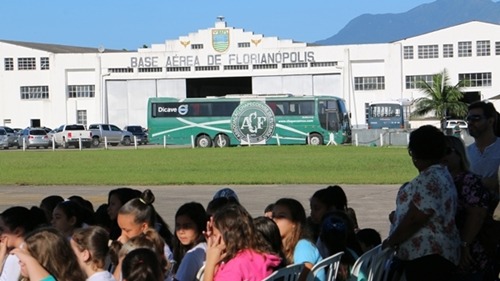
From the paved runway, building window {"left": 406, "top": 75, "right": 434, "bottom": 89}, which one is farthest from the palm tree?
the paved runway

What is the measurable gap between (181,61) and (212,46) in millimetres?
3306

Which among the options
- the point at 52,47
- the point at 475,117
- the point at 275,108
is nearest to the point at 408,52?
the point at 275,108

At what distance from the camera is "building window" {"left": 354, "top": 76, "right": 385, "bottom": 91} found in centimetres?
8850

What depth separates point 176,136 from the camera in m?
71.3

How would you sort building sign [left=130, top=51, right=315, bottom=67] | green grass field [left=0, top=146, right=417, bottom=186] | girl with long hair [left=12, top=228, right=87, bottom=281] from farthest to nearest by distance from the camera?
building sign [left=130, top=51, right=315, bottom=67] → green grass field [left=0, top=146, right=417, bottom=186] → girl with long hair [left=12, top=228, right=87, bottom=281]

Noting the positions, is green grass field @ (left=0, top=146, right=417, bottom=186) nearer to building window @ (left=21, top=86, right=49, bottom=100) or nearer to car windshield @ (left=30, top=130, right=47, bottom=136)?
car windshield @ (left=30, top=130, right=47, bottom=136)

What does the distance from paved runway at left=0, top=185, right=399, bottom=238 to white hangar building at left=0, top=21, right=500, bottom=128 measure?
60.0 m

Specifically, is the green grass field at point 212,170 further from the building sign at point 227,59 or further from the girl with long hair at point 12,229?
the building sign at point 227,59

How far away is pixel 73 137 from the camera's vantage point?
241 feet

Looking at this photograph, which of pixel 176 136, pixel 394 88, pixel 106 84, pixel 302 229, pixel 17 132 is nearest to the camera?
pixel 302 229

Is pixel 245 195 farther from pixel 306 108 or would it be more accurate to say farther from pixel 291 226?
pixel 306 108

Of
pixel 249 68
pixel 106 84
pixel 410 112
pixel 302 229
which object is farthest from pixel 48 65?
pixel 302 229

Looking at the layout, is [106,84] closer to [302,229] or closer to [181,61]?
[181,61]

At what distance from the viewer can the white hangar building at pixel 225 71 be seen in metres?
87.5
